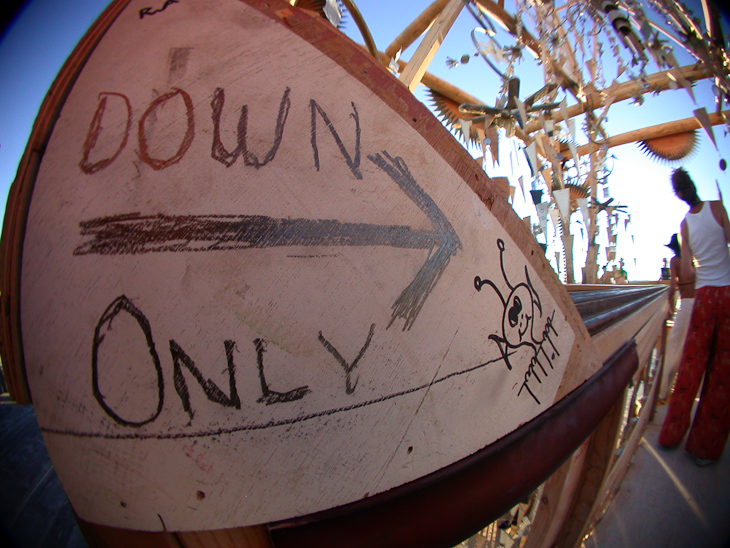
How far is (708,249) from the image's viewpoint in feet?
4.41

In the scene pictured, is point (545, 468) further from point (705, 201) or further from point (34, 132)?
point (705, 201)

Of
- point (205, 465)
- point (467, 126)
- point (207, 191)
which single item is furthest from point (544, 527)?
point (467, 126)

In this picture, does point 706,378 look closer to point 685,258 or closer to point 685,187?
point 685,258

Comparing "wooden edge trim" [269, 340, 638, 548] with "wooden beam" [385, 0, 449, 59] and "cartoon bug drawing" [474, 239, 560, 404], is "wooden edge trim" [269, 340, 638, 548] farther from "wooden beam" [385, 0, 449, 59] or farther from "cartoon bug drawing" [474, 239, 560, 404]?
"wooden beam" [385, 0, 449, 59]

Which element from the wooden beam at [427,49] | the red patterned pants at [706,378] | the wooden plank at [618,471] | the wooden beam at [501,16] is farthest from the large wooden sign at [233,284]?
the wooden beam at [501,16]

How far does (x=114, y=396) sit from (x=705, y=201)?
6.72ft

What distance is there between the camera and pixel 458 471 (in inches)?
15.0

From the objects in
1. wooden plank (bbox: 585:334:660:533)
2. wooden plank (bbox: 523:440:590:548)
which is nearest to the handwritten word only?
wooden plank (bbox: 523:440:590:548)

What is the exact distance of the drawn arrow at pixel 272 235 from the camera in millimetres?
302

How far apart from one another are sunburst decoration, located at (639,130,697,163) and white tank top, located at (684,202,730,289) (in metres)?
7.02

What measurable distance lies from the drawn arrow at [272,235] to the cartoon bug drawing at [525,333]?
100mm

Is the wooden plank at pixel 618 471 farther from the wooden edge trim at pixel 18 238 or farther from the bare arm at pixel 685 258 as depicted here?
the wooden edge trim at pixel 18 238

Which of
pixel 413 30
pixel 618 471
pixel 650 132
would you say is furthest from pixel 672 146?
pixel 618 471

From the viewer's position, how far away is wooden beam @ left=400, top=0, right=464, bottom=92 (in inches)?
87.7
